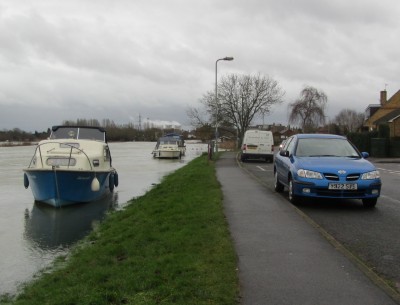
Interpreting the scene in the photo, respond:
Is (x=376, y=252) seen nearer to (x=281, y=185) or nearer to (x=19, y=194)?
(x=281, y=185)

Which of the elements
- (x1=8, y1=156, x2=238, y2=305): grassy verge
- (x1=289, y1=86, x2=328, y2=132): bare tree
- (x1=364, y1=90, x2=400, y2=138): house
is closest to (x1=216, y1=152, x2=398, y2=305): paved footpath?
(x1=8, y1=156, x2=238, y2=305): grassy verge

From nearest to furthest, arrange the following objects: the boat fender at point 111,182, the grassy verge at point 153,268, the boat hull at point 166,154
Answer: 1. the grassy verge at point 153,268
2. the boat fender at point 111,182
3. the boat hull at point 166,154

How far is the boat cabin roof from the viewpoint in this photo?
18172 millimetres

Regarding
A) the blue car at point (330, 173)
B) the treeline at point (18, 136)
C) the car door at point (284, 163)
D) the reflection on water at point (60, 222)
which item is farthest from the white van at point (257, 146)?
the treeline at point (18, 136)

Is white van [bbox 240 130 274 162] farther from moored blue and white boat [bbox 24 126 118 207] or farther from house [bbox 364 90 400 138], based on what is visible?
house [bbox 364 90 400 138]

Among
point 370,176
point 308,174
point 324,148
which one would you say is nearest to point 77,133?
point 324,148

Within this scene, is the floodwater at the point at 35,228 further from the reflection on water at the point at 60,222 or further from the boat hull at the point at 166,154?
the boat hull at the point at 166,154

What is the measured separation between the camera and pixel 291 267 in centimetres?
540

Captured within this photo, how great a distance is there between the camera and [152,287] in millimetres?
4840

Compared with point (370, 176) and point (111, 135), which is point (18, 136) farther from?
point (370, 176)

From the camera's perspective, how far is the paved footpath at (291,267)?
14.5ft

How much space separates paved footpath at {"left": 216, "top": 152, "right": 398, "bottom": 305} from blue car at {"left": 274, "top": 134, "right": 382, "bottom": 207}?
88 centimetres

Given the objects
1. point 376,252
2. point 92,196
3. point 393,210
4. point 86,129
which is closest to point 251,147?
point 86,129

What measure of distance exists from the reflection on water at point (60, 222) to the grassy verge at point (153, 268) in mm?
997
